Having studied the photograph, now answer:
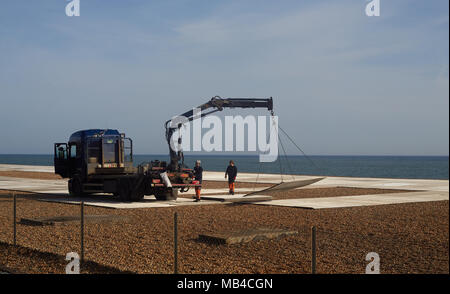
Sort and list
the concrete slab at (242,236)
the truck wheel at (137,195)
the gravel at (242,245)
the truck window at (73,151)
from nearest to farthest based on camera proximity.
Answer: the gravel at (242,245), the concrete slab at (242,236), the truck wheel at (137,195), the truck window at (73,151)

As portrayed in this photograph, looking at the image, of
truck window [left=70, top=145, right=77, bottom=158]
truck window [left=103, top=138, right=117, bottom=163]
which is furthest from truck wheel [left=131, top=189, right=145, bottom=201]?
truck window [left=70, top=145, right=77, bottom=158]

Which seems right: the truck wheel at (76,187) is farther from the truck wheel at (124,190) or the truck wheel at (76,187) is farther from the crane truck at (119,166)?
the truck wheel at (124,190)

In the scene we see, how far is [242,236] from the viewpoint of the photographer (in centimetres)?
1259

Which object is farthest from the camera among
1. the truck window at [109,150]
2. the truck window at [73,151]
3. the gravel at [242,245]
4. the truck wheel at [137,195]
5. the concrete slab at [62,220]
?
the truck window at [73,151]

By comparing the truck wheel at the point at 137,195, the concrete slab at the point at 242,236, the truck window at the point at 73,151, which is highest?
the truck window at the point at 73,151

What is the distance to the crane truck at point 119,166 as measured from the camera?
2334 cm

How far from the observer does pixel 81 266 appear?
1002 cm

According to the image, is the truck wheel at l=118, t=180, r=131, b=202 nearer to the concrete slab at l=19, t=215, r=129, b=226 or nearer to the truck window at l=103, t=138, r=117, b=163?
the truck window at l=103, t=138, r=117, b=163

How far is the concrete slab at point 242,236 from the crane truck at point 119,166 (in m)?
9.79

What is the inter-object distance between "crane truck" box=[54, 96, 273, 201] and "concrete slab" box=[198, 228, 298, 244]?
385 inches

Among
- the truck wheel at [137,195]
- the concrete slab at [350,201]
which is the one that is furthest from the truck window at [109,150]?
the concrete slab at [350,201]

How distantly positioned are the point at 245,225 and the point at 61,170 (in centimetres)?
1405
